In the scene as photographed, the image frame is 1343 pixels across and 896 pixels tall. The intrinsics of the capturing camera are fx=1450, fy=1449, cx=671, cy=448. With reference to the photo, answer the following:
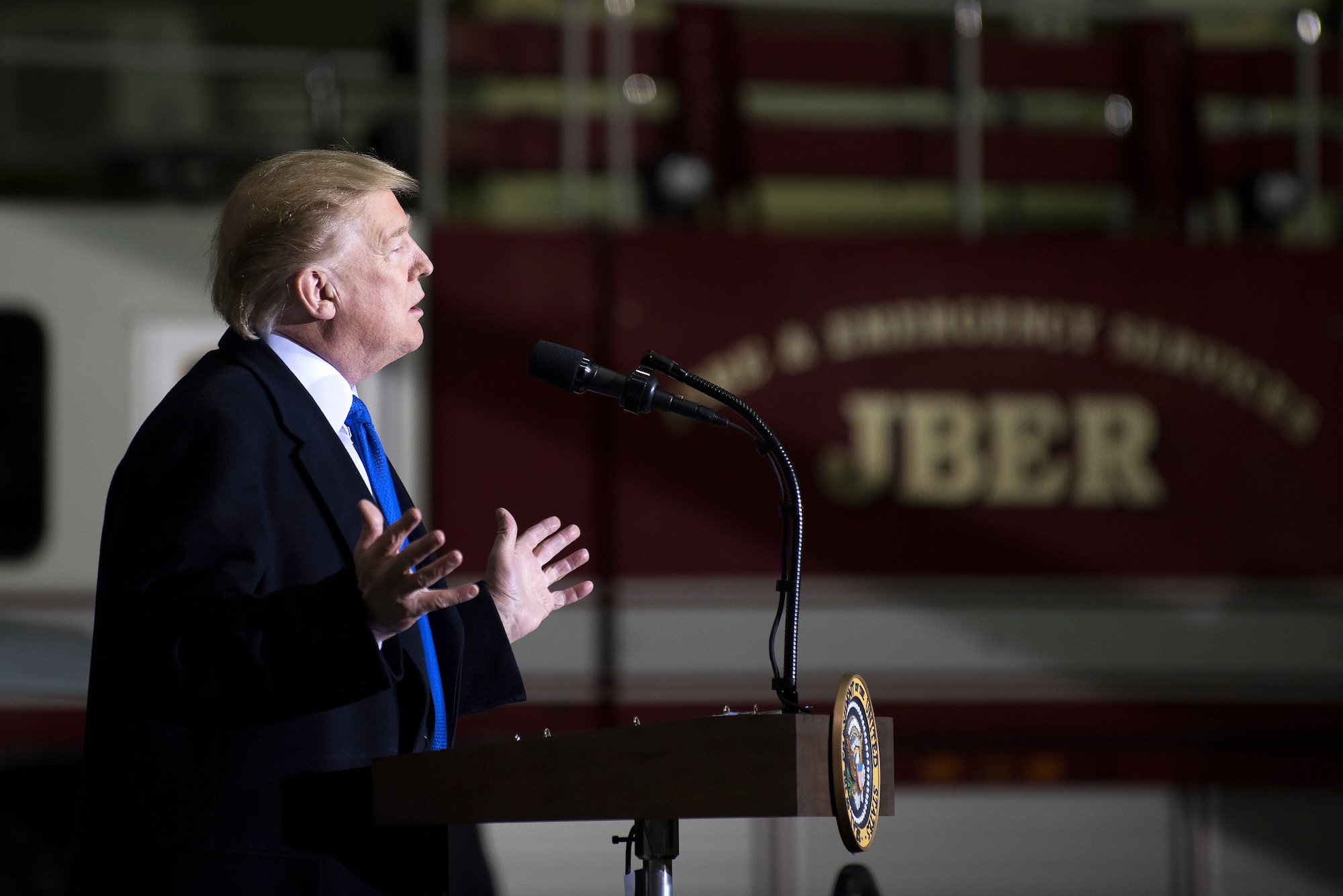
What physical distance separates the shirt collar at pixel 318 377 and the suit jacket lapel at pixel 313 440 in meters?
0.03

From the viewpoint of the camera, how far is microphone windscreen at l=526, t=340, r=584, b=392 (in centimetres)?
172

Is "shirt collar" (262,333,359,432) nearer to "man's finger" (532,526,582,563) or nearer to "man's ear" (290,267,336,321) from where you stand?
"man's ear" (290,267,336,321)

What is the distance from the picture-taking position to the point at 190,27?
7934 millimetres

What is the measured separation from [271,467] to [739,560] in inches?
124

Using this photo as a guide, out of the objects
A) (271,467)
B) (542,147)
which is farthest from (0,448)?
(271,467)

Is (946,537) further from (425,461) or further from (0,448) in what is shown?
(0,448)

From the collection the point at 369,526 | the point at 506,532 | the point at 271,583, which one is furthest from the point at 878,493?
the point at 369,526

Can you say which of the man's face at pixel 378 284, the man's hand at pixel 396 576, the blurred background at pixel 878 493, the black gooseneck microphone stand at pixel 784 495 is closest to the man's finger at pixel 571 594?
the black gooseneck microphone stand at pixel 784 495

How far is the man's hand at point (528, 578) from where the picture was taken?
1914 mm

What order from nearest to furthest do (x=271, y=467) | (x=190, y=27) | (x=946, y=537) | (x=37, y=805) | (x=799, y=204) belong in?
(x=271, y=467) → (x=37, y=805) → (x=946, y=537) → (x=799, y=204) → (x=190, y=27)

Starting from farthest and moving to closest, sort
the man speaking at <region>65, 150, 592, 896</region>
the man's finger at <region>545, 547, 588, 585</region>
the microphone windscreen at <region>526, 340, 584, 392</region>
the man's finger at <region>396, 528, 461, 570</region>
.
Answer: the man's finger at <region>545, 547, 588, 585</region> < the microphone windscreen at <region>526, 340, 584, 392</region> < the man speaking at <region>65, 150, 592, 896</region> < the man's finger at <region>396, 528, 461, 570</region>

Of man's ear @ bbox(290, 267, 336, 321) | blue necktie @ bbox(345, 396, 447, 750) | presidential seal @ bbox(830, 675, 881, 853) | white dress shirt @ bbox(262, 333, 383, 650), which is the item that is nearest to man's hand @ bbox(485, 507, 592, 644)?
blue necktie @ bbox(345, 396, 447, 750)

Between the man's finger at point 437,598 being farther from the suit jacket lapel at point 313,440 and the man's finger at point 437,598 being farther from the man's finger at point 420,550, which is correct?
the suit jacket lapel at point 313,440

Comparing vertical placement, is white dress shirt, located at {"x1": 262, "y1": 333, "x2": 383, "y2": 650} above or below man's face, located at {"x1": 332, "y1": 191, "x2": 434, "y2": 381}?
below
